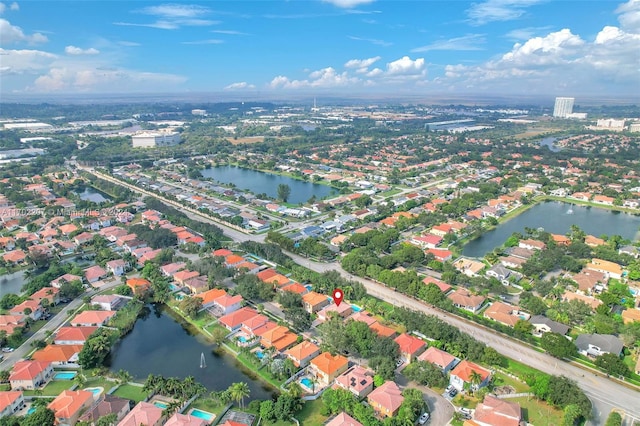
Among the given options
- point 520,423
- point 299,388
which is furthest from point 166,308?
point 520,423

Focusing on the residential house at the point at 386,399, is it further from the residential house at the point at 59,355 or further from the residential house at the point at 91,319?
the residential house at the point at 91,319

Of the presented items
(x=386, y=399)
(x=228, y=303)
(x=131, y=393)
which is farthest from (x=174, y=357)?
(x=386, y=399)

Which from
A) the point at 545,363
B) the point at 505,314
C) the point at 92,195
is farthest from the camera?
the point at 92,195

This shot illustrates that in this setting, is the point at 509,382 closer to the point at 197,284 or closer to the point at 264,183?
the point at 197,284

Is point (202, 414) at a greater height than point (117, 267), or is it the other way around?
point (117, 267)

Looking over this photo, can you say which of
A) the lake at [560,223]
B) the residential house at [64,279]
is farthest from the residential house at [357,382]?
the residential house at [64,279]

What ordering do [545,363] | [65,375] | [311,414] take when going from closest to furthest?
[311,414] < [65,375] < [545,363]

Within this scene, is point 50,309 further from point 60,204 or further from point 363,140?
point 363,140

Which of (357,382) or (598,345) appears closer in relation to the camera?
(357,382)
